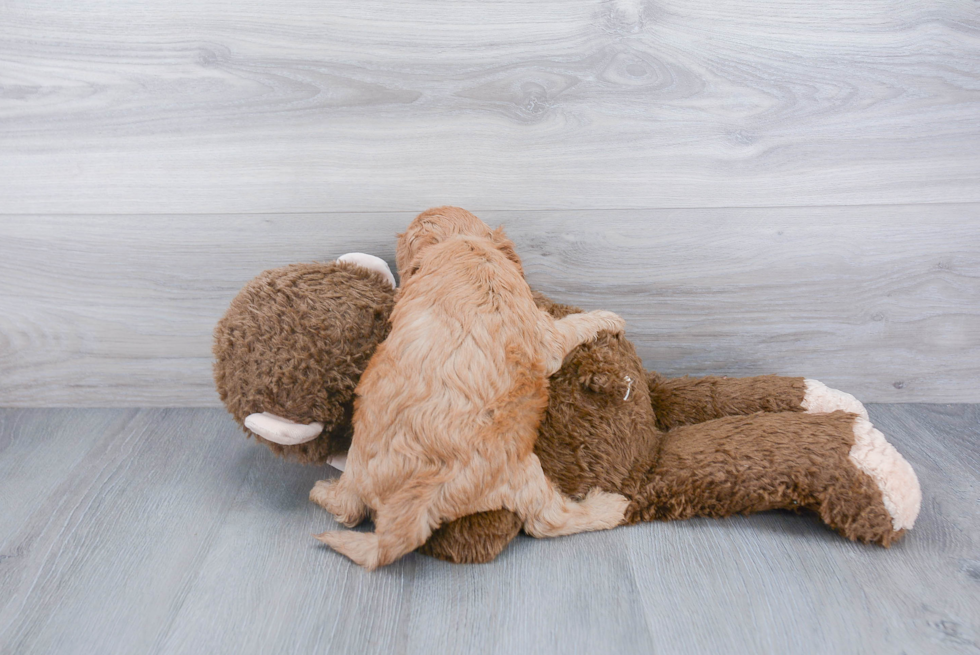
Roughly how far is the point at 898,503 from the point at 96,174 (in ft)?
4.13

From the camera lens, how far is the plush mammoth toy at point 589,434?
83cm

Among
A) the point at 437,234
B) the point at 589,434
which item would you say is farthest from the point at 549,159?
the point at 589,434

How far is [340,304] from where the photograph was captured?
0.90 m

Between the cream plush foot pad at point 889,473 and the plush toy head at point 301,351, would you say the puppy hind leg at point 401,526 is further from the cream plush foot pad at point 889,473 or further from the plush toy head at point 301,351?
the cream plush foot pad at point 889,473

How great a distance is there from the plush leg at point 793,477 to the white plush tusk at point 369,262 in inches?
18.3

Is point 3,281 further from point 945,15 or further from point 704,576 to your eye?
point 945,15

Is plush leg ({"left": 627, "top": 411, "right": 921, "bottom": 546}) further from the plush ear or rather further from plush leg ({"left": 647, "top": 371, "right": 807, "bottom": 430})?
the plush ear

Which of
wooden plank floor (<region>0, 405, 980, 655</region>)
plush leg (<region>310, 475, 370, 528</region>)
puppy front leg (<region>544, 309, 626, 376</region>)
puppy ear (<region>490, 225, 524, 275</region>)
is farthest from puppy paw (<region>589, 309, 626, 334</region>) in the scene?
plush leg (<region>310, 475, 370, 528</region>)

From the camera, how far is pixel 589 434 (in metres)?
0.89

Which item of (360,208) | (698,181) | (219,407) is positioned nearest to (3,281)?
(219,407)

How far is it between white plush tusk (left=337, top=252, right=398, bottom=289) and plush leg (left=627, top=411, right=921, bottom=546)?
0.47 metres

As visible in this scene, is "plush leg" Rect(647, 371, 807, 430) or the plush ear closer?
the plush ear

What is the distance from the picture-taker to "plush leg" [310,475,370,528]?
34.3 inches

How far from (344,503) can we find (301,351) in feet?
0.68
